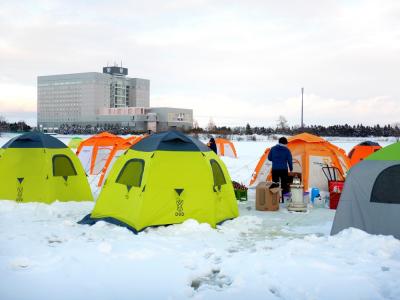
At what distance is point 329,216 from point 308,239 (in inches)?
119

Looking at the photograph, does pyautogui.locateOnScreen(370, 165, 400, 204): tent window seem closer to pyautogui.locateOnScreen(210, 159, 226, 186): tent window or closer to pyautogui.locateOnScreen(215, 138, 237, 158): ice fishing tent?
pyautogui.locateOnScreen(210, 159, 226, 186): tent window

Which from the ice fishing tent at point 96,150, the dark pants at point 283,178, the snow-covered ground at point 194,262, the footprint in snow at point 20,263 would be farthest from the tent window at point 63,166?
the ice fishing tent at point 96,150

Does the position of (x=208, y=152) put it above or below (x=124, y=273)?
above

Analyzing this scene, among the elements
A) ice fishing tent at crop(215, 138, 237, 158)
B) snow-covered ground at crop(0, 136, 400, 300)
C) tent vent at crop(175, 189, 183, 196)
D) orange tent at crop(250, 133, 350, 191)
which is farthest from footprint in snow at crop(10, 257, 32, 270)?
ice fishing tent at crop(215, 138, 237, 158)

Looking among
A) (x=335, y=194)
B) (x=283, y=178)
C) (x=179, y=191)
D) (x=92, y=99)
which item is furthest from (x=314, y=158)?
(x=92, y=99)

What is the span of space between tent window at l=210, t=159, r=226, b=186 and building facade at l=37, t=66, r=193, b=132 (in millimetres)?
111616

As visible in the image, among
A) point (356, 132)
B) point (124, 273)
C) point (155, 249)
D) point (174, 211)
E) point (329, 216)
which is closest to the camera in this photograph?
point (124, 273)

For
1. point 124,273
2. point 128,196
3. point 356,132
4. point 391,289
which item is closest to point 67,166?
point 128,196

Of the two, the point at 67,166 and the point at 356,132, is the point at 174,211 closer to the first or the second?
the point at 67,166

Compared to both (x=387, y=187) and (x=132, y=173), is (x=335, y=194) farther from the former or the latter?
(x=132, y=173)

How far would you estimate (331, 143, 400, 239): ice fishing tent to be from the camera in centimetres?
773

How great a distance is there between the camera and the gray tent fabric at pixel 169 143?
9.13 m

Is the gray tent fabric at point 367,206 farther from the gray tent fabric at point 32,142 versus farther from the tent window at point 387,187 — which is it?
the gray tent fabric at point 32,142

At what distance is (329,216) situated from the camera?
10711 mm
